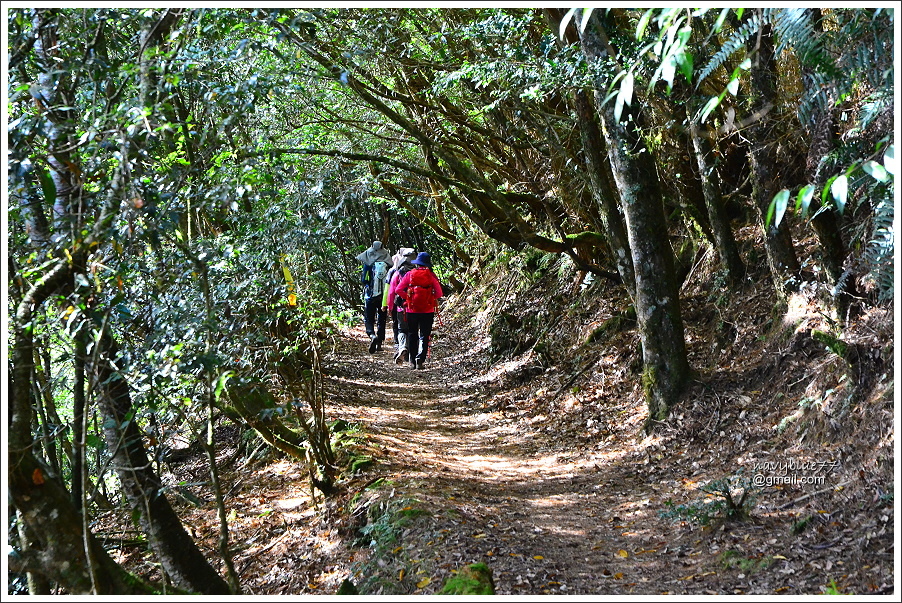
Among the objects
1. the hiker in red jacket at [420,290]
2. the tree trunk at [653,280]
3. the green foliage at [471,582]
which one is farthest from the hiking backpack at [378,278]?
the green foliage at [471,582]

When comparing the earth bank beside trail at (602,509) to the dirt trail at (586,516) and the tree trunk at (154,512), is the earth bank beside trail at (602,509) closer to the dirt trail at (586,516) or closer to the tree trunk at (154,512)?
the dirt trail at (586,516)

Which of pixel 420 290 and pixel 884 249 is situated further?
pixel 420 290

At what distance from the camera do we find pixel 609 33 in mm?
7504

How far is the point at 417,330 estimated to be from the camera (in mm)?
12328

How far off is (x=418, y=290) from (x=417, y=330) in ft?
4.13

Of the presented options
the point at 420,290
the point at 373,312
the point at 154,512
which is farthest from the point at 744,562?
the point at 373,312

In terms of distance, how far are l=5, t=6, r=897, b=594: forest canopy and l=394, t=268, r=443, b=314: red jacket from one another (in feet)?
4.17

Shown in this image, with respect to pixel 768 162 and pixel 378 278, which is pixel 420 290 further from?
pixel 768 162

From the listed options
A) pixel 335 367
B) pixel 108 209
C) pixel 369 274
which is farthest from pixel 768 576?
pixel 369 274

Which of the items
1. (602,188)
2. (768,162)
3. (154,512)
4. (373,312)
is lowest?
(154,512)

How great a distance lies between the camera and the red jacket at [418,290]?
1124 cm

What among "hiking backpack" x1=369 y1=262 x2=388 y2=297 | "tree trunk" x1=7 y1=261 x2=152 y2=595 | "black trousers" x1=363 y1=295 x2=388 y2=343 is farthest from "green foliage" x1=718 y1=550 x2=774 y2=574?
"black trousers" x1=363 y1=295 x2=388 y2=343

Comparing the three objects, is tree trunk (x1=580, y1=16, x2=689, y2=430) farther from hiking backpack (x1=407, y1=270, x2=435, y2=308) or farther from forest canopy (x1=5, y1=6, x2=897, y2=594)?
hiking backpack (x1=407, y1=270, x2=435, y2=308)

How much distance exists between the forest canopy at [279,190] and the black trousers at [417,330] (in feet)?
6.25
